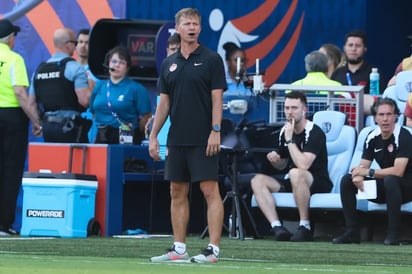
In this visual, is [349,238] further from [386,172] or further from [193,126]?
[193,126]

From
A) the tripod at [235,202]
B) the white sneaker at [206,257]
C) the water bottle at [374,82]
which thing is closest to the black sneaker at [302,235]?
the tripod at [235,202]

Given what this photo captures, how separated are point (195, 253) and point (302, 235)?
8.45 ft

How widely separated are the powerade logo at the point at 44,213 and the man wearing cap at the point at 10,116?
1.93 ft

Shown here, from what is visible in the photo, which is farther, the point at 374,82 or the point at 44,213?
the point at 374,82

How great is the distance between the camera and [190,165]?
444 inches

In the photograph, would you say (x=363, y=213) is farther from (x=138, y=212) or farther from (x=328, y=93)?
(x=138, y=212)

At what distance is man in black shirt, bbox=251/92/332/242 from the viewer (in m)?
15.0

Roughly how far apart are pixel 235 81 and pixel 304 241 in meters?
2.86

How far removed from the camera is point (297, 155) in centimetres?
1512

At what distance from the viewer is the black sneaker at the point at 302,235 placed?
48.8 ft

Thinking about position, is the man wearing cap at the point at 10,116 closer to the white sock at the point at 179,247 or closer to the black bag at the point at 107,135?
the black bag at the point at 107,135

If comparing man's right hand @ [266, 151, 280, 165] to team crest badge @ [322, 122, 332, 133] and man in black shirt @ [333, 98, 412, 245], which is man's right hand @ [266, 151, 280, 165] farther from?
man in black shirt @ [333, 98, 412, 245]

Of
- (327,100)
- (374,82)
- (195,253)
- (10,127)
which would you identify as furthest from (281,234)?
(10,127)

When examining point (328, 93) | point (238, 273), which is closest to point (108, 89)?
point (328, 93)
